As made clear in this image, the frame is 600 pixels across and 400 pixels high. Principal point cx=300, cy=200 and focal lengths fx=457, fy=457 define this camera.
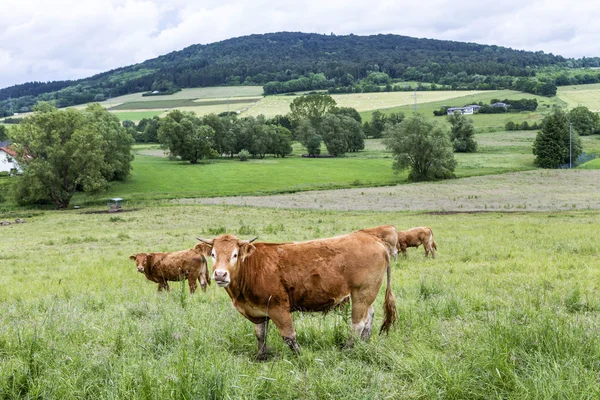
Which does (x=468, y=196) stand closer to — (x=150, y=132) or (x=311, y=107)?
(x=311, y=107)

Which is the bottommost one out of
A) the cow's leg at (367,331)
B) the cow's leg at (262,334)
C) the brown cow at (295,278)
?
the cow's leg at (367,331)

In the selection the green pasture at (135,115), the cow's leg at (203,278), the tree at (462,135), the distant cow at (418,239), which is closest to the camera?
the cow's leg at (203,278)

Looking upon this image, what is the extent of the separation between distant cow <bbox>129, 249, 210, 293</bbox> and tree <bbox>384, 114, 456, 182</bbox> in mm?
63791

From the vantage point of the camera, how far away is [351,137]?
11181cm

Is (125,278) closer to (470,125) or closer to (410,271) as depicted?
(410,271)

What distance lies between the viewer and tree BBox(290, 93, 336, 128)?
5156 inches

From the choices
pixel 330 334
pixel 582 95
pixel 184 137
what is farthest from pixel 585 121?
pixel 330 334

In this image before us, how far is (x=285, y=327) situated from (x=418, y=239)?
514 inches

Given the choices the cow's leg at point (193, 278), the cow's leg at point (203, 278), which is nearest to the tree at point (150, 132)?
the cow's leg at point (193, 278)

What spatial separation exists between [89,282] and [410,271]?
9.62m

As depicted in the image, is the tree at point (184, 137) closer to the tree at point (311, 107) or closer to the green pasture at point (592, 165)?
the tree at point (311, 107)

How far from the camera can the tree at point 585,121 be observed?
355ft

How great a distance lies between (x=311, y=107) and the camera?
132 metres

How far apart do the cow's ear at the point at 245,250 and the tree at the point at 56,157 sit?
2149 inches
